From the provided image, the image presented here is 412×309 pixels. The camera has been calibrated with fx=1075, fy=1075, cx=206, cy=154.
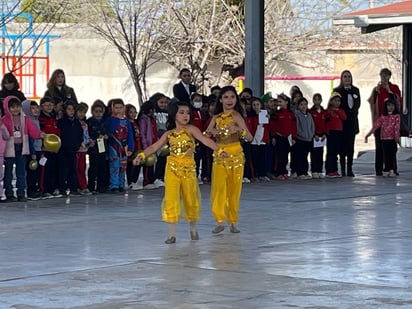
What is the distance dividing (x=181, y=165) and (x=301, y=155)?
8579 mm

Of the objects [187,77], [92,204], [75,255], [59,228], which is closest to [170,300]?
[75,255]

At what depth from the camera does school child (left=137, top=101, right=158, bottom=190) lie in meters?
17.8

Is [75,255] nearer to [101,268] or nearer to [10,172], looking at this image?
[101,268]

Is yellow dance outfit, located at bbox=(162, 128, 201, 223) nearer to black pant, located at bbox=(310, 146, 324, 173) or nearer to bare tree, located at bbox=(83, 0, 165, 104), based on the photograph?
black pant, located at bbox=(310, 146, 324, 173)

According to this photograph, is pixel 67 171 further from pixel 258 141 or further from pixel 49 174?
pixel 258 141

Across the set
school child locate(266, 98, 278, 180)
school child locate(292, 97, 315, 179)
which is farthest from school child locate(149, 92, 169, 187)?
school child locate(292, 97, 315, 179)

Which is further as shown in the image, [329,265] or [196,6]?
[196,6]

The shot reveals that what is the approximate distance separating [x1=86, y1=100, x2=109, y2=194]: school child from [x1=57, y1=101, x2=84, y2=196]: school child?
0.86 ft

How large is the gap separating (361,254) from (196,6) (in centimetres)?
2415

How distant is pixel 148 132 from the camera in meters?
17.8

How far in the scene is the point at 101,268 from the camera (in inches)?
390

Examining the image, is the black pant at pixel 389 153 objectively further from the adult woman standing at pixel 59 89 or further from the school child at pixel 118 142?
the adult woman standing at pixel 59 89

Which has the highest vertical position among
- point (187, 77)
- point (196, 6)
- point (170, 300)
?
point (196, 6)

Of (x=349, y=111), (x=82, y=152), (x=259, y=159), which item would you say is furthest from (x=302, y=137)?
(x=82, y=152)
